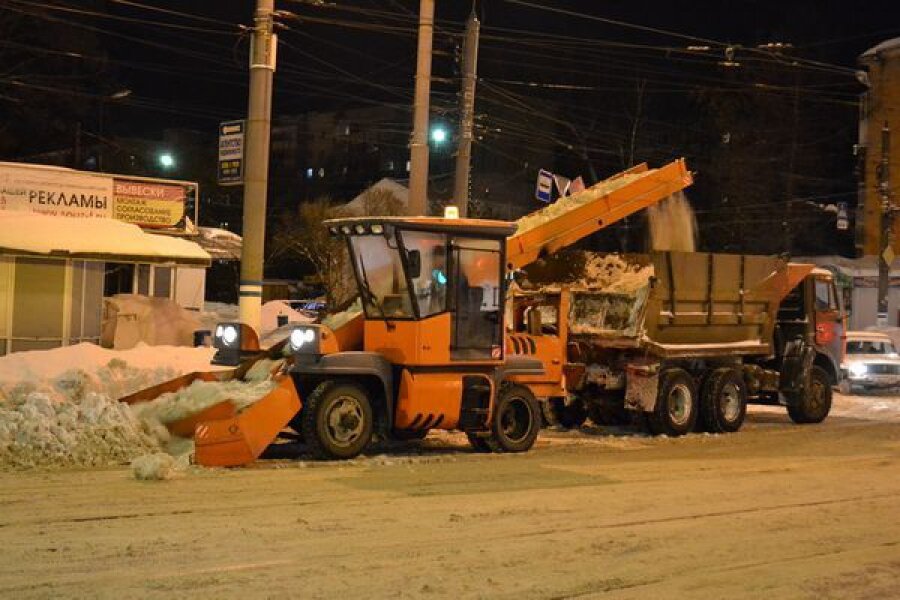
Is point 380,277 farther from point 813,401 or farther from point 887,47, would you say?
point 887,47

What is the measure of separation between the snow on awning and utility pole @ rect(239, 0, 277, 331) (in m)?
7.16

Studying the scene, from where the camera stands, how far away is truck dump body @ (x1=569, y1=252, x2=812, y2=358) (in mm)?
15992

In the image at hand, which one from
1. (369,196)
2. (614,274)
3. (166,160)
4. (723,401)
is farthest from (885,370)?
(166,160)

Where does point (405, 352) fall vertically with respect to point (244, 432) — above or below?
above

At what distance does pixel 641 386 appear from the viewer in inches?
634

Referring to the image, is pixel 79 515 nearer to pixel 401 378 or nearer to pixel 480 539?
pixel 480 539

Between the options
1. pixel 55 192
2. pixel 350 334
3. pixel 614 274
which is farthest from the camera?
pixel 55 192

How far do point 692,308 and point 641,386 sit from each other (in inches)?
66.2

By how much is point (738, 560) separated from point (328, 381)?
5738 mm

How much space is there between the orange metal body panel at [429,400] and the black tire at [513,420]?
0.79 metres

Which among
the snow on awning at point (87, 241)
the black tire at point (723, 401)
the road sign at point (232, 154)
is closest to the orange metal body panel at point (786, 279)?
the black tire at point (723, 401)

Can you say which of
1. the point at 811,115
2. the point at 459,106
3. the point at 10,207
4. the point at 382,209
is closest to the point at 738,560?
the point at 459,106

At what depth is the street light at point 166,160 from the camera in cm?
5696

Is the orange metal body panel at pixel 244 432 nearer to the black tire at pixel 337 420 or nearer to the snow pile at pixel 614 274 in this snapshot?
the black tire at pixel 337 420
